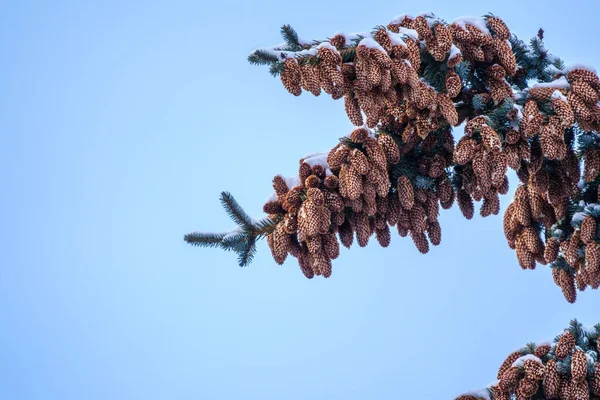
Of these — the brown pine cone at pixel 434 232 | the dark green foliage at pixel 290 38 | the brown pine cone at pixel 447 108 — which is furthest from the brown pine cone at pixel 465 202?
the dark green foliage at pixel 290 38

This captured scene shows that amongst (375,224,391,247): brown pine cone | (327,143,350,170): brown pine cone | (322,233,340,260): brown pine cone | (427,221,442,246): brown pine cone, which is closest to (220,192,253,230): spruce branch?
(322,233,340,260): brown pine cone

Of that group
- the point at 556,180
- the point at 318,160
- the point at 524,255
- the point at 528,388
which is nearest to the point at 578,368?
the point at 528,388

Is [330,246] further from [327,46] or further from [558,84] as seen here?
[558,84]

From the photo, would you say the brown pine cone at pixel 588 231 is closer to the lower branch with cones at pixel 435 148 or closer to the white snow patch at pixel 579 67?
the lower branch with cones at pixel 435 148

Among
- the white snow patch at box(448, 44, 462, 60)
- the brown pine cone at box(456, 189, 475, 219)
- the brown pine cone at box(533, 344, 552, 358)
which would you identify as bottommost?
the brown pine cone at box(533, 344, 552, 358)

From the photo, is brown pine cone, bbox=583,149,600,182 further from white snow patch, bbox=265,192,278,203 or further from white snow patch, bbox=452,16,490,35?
white snow patch, bbox=265,192,278,203
